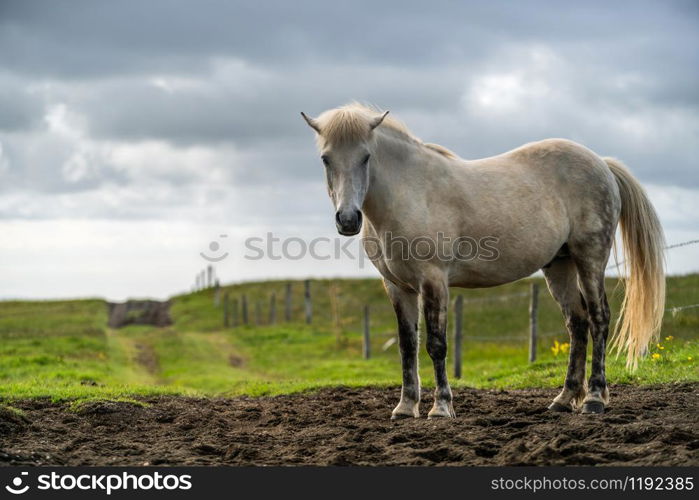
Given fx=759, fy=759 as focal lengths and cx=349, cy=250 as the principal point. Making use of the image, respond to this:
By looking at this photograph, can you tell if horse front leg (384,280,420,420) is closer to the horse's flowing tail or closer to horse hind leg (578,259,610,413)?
horse hind leg (578,259,610,413)

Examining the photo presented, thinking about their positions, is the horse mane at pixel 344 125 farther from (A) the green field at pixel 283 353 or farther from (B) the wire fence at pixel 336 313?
(B) the wire fence at pixel 336 313

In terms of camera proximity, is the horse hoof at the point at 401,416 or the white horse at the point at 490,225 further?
the horse hoof at the point at 401,416

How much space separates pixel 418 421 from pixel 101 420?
3.47 metres

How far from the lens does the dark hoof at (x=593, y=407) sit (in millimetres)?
7758

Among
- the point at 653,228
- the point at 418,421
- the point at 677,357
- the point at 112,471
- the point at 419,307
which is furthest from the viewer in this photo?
the point at 677,357

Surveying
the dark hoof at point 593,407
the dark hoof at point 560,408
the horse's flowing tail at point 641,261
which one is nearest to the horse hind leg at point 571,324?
the dark hoof at point 560,408

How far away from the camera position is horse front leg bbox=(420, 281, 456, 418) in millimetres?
7367

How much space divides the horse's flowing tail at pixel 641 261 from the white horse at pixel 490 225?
0.5 inches

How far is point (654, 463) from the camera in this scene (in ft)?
16.7

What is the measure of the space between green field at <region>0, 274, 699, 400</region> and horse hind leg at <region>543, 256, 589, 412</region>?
2.09 meters

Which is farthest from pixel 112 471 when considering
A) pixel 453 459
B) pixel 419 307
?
pixel 419 307

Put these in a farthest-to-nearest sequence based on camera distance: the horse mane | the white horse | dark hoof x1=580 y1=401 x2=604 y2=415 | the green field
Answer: the green field, dark hoof x1=580 y1=401 x2=604 y2=415, the white horse, the horse mane

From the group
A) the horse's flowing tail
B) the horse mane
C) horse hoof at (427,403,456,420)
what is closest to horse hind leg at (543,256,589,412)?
the horse's flowing tail

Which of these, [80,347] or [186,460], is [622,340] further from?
[80,347]
